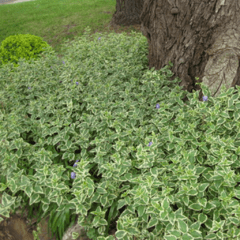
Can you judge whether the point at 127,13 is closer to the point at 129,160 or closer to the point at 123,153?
the point at 123,153

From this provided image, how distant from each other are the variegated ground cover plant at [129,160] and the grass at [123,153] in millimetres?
11

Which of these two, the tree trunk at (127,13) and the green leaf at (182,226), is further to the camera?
the tree trunk at (127,13)

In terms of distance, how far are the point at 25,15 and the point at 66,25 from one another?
3.83 metres

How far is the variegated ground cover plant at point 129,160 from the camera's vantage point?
1.87 m

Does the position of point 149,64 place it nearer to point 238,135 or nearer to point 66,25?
point 238,135

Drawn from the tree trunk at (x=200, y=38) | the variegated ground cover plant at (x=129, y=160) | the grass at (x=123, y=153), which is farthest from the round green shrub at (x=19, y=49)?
the tree trunk at (x=200, y=38)

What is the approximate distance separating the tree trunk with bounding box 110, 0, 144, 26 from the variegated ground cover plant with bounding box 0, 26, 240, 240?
5244mm

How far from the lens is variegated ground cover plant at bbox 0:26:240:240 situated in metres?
1.87

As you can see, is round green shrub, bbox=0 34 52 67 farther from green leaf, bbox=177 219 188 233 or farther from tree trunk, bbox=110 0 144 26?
green leaf, bbox=177 219 188 233

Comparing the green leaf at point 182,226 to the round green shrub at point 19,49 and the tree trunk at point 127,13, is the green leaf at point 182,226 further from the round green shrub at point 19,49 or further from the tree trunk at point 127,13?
the tree trunk at point 127,13

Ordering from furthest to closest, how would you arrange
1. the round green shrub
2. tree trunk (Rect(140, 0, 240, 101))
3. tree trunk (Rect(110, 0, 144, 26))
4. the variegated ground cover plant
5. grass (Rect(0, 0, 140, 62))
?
grass (Rect(0, 0, 140, 62)) → tree trunk (Rect(110, 0, 144, 26)) → the round green shrub → tree trunk (Rect(140, 0, 240, 101)) → the variegated ground cover plant

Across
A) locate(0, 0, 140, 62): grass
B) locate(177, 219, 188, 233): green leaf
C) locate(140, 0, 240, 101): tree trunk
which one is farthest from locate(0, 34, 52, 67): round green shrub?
locate(177, 219, 188, 233): green leaf

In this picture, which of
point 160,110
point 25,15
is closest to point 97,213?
point 160,110

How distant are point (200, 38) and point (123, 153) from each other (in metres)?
1.70
